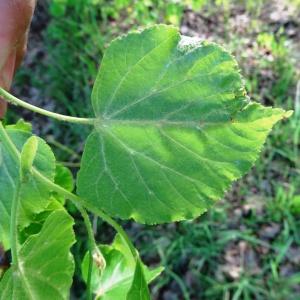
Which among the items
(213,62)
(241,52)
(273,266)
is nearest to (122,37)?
(213,62)

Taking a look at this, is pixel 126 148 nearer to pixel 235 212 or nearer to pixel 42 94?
pixel 235 212

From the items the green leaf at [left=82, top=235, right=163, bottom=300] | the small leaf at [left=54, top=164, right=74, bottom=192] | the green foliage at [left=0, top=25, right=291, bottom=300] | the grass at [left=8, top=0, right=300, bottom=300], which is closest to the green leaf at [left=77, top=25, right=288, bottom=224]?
the green foliage at [left=0, top=25, right=291, bottom=300]

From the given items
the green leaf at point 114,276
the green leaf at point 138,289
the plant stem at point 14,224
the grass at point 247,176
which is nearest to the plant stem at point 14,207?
the plant stem at point 14,224

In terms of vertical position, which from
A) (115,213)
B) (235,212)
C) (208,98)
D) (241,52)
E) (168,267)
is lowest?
(168,267)

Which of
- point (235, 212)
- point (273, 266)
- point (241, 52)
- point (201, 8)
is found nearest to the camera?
point (273, 266)

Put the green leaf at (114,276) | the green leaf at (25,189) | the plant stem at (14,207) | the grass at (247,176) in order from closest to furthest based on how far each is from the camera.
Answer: the plant stem at (14,207), the green leaf at (25,189), the green leaf at (114,276), the grass at (247,176)

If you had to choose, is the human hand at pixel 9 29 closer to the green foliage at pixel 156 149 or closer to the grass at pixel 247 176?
the green foliage at pixel 156 149
